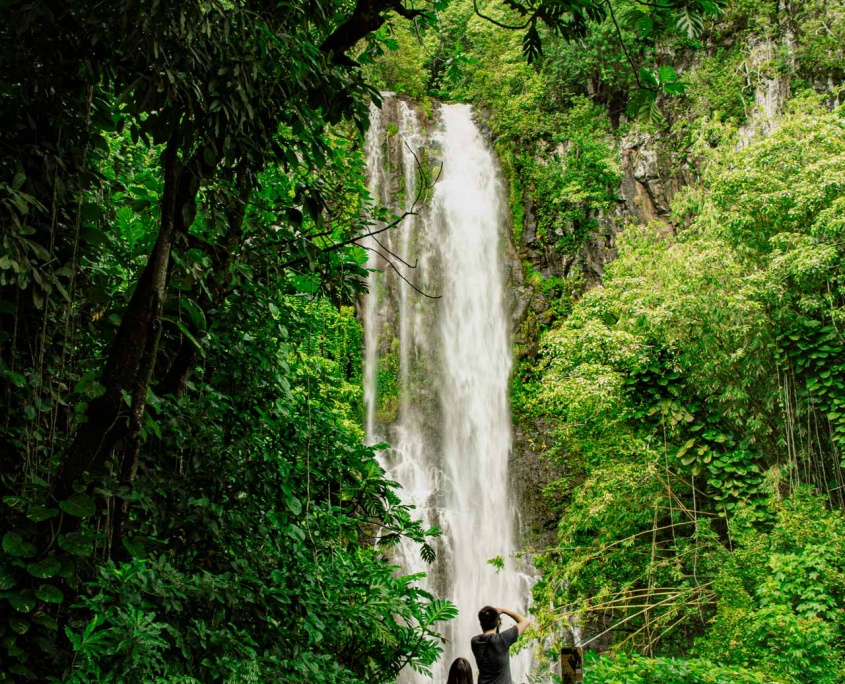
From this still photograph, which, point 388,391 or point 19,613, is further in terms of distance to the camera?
point 388,391

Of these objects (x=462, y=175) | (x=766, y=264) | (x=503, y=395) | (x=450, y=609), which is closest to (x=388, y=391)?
(x=503, y=395)

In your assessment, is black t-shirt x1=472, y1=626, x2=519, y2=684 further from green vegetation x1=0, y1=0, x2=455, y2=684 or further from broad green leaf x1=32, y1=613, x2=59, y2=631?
broad green leaf x1=32, y1=613, x2=59, y2=631

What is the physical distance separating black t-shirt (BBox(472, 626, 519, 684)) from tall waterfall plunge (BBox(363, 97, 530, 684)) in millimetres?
7317

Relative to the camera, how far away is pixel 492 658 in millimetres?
4336

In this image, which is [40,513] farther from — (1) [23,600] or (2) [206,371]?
(2) [206,371]

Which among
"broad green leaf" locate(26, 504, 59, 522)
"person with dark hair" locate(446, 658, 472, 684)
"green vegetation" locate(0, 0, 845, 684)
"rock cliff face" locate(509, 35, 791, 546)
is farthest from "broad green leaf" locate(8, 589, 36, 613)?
"rock cliff face" locate(509, 35, 791, 546)

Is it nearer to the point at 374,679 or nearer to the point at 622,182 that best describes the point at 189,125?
the point at 374,679

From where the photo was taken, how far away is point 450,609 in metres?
3.29

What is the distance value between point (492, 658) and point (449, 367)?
10.7 m

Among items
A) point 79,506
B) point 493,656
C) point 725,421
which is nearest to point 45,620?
point 79,506

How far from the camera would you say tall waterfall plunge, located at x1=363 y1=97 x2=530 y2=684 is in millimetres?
12453

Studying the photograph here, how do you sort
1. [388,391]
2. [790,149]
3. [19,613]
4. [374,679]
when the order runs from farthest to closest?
[388,391] → [790,149] → [374,679] → [19,613]

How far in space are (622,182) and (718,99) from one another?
2534 mm

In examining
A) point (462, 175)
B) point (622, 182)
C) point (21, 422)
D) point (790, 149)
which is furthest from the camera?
point (462, 175)
